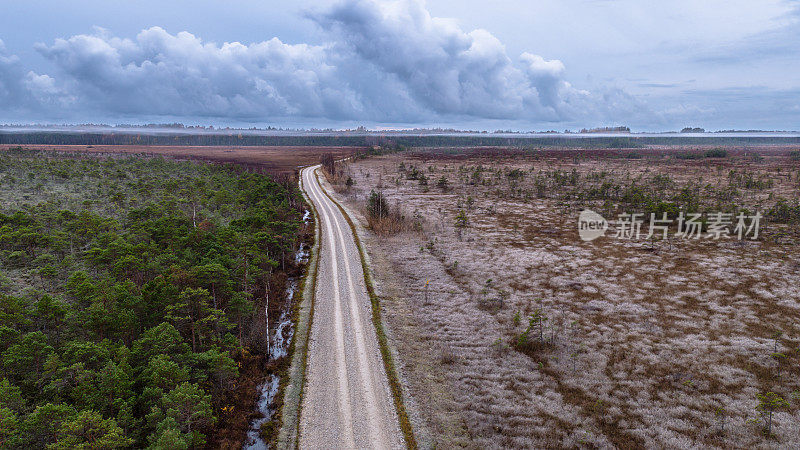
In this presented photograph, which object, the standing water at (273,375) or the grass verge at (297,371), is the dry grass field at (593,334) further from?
the standing water at (273,375)

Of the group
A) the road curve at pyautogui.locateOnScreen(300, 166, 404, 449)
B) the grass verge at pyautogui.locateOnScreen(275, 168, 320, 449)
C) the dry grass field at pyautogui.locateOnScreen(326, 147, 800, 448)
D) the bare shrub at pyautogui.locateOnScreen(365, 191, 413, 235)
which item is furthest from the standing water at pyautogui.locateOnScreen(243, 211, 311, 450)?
the bare shrub at pyautogui.locateOnScreen(365, 191, 413, 235)

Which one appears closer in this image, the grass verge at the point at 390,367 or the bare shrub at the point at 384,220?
the grass verge at the point at 390,367

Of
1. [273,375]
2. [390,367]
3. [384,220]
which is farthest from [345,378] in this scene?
[384,220]

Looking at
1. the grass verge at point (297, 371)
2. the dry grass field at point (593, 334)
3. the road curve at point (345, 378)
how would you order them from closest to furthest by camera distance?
the road curve at point (345, 378) < the grass verge at point (297, 371) < the dry grass field at point (593, 334)

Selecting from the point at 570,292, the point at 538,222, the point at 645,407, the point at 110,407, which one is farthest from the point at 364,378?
the point at 538,222

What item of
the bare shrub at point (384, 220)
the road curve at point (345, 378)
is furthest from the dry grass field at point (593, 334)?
the road curve at point (345, 378)

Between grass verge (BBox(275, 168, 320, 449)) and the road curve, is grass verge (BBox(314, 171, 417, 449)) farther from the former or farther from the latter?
grass verge (BBox(275, 168, 320, 449))

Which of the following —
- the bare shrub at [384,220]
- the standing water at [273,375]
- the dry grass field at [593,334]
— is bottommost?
the standing water at [273,375]

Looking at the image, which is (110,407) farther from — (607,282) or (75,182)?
(75,182)
